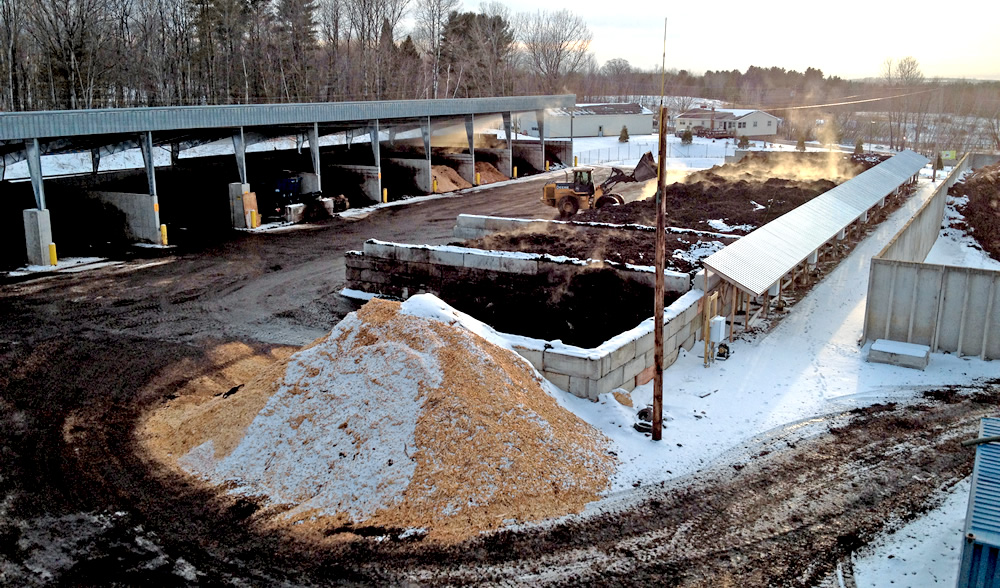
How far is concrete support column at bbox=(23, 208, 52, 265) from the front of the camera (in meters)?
24.7

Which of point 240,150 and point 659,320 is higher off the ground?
point 240,150

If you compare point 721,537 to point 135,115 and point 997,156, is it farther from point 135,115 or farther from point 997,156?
point 997,156

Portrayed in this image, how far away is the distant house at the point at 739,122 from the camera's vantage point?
3561 inches

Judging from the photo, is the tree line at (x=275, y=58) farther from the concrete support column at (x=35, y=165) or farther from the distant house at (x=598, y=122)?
the concrete support column at (x=35, y=165)

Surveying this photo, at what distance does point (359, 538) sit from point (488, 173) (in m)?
40.5

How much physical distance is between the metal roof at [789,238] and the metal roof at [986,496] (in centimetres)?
727

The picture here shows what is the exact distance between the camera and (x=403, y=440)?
1053cm

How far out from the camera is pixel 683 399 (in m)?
13.6

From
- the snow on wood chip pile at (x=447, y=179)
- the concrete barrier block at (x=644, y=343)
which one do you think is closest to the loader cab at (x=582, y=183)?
the snow on wood chip pile at (x=447, y=179)

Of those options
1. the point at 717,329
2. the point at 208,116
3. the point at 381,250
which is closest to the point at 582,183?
the point at 381,250

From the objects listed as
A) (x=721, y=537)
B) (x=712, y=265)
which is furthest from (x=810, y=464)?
(x=712, y=265)

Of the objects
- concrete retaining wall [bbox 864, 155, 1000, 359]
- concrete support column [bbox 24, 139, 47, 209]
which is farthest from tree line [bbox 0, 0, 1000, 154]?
concrete retaining wall [bbox 864, 155, 1000, 359]

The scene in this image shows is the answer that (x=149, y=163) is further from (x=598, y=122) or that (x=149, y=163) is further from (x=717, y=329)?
(x=598, y=122)

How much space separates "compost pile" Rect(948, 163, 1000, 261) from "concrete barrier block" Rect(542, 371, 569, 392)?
22.8 meters
